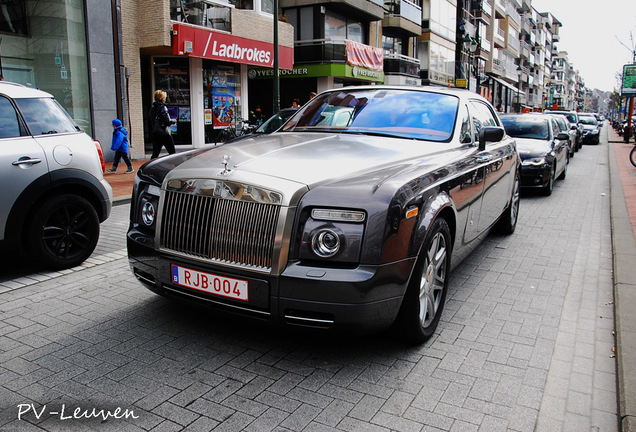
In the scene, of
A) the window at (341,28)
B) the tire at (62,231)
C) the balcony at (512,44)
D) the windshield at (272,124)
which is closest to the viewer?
the tire at (62,231)

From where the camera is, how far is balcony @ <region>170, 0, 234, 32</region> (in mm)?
17686

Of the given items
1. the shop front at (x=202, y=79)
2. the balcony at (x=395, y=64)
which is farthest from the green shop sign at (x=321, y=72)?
the balcony at (x=395, y=64)

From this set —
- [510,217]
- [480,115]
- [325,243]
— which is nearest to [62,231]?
[325,243]

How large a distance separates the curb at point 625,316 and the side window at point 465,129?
185 centimetres

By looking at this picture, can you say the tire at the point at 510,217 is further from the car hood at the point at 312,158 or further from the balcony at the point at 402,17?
the balcony at the point at 402,17

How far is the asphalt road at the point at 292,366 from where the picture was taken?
283 cm

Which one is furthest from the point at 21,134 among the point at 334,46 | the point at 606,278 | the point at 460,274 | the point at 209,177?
the point at 334,46

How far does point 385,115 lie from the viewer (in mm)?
4852

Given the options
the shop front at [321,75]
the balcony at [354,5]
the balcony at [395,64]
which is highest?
the balcony at [354,5]

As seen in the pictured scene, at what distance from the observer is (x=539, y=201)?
413 inches

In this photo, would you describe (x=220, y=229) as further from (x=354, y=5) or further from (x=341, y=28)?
(x=341, y=28)

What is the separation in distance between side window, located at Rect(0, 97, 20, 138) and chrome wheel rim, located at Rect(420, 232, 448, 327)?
3.95 m

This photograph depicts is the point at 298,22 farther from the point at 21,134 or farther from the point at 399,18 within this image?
the point at 21,134

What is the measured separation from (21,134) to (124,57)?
12603mm
